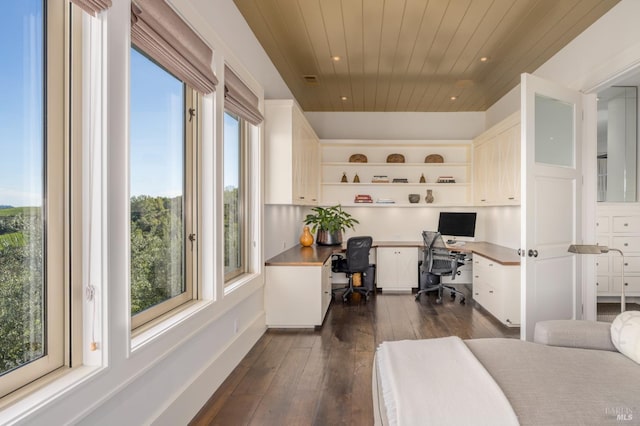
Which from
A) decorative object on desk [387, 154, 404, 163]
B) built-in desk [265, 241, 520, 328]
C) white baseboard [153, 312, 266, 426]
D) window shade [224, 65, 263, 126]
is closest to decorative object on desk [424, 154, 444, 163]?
decorative object on desk [387, 154, 404, 163]

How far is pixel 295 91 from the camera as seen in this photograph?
5324mm

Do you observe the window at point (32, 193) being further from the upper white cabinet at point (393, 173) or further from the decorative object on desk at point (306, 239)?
the upper white cabinet at point (393, 173)

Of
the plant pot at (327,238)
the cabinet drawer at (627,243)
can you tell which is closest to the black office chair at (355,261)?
the plant pot at (327,238)

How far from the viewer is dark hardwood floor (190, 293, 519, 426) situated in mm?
2311

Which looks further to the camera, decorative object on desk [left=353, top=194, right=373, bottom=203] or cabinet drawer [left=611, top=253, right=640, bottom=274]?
decorative object on desk [left=353, top=194, right=373, bottom=203]

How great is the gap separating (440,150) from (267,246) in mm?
3691

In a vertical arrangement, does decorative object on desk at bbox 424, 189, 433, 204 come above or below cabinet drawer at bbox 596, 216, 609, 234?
above

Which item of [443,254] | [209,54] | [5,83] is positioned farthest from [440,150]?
[5,83]

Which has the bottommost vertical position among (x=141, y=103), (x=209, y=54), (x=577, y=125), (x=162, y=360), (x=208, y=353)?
(x=208, y=353)

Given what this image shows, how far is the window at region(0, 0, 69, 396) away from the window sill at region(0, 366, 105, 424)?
3 centimetres

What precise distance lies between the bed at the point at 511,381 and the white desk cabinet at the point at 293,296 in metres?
2.10

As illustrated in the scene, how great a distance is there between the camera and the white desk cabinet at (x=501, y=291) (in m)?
4.02

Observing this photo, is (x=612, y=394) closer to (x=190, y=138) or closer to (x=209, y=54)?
(x=190, y=138)

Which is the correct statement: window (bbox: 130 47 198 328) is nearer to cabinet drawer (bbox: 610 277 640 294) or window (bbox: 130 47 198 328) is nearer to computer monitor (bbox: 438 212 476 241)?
computer monitor (bbox: 438 212 476 241)
